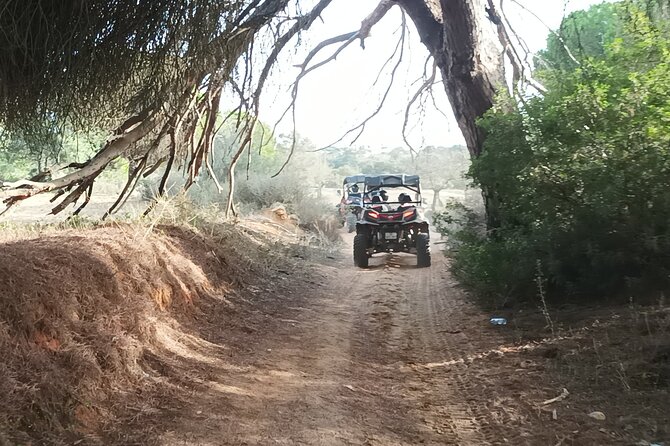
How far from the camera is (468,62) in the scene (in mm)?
10336

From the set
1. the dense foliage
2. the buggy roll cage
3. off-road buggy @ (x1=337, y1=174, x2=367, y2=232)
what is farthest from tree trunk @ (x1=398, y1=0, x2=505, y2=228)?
off-road buggy @ (x1=337, y1=174, x2=367, y2=232)

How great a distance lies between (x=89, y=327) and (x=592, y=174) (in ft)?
18.5

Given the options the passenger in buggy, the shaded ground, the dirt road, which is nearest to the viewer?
the shaded ground

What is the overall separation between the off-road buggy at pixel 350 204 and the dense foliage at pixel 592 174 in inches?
676

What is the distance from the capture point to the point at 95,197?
62.5ft

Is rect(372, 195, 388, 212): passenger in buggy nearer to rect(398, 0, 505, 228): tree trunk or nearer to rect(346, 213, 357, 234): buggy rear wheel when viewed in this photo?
rect(398, 0, 505, 228): tree trunk

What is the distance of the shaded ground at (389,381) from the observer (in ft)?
13.9

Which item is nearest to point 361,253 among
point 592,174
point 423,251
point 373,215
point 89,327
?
point 373,215

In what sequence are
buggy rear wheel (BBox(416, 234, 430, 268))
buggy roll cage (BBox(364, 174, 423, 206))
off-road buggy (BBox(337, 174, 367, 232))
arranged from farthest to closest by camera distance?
off-road buggy (BBox(337, 174, 367, 232)) → buggy roll cage (BBox(364, 174, 423, 206)) → buggy rear wheel (BBox(416, 234, 430, 268))

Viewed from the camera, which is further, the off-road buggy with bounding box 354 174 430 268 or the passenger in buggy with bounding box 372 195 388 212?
the passenger in buggy with bounding box 372 195 388 212

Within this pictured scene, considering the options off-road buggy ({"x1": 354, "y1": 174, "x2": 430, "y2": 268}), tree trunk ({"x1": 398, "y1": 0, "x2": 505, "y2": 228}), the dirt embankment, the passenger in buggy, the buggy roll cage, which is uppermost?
tree trunk ({"x1": 398, "y1": 0, "x2": 505, "y2": 228})

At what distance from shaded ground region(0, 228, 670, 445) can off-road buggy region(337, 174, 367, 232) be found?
55.9 feet

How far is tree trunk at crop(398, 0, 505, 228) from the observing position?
404 inches

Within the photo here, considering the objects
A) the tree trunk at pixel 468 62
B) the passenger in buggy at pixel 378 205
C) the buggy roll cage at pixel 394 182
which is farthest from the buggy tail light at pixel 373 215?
the tree trunk at pixel 468 62
